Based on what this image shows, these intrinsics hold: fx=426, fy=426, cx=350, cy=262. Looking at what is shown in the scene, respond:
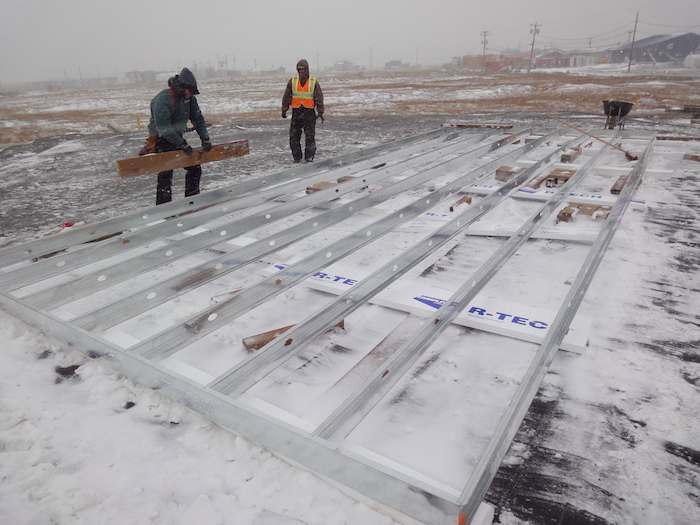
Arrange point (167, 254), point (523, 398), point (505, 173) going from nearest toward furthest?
point (523, 398), point (167, 254), point (505, 173)

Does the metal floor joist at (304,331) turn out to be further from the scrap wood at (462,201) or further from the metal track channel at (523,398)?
the scrap wood at (462,201)

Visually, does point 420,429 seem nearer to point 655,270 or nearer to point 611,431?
point 611,431

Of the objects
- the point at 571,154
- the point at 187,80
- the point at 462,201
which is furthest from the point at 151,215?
the point at 571,154

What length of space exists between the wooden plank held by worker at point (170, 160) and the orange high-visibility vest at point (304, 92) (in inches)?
90.5

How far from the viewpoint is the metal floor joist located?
1.59m

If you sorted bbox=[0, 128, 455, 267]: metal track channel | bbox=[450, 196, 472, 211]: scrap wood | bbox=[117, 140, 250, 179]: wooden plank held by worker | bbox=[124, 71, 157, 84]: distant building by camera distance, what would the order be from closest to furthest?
bbox=[0, 128, 455, 267]: metal track channel → bbox=[117, 140, 250, 179]: wooden plank held by worker → bbox=[450, 196, 472, 211]: scrap wood → bbox=[124, 71, 157, 84]: distant building

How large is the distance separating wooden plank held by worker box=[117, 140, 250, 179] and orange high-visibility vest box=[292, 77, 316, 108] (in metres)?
2.30

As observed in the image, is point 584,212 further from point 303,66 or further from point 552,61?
point 552,61

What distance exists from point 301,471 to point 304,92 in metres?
6.83

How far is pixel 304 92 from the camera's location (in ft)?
23.9

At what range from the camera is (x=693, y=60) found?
5641 cm

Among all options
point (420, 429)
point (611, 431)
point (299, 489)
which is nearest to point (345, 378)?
point (420, 429)

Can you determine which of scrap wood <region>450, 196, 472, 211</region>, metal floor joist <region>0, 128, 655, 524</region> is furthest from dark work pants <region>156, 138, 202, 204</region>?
scrap wood <region>450, 196, 472, 211</region>

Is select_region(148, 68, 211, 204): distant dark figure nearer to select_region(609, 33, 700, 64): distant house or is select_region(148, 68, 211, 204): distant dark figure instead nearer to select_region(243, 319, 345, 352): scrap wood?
select_region(243, 319, 345, 352): scrap wood
